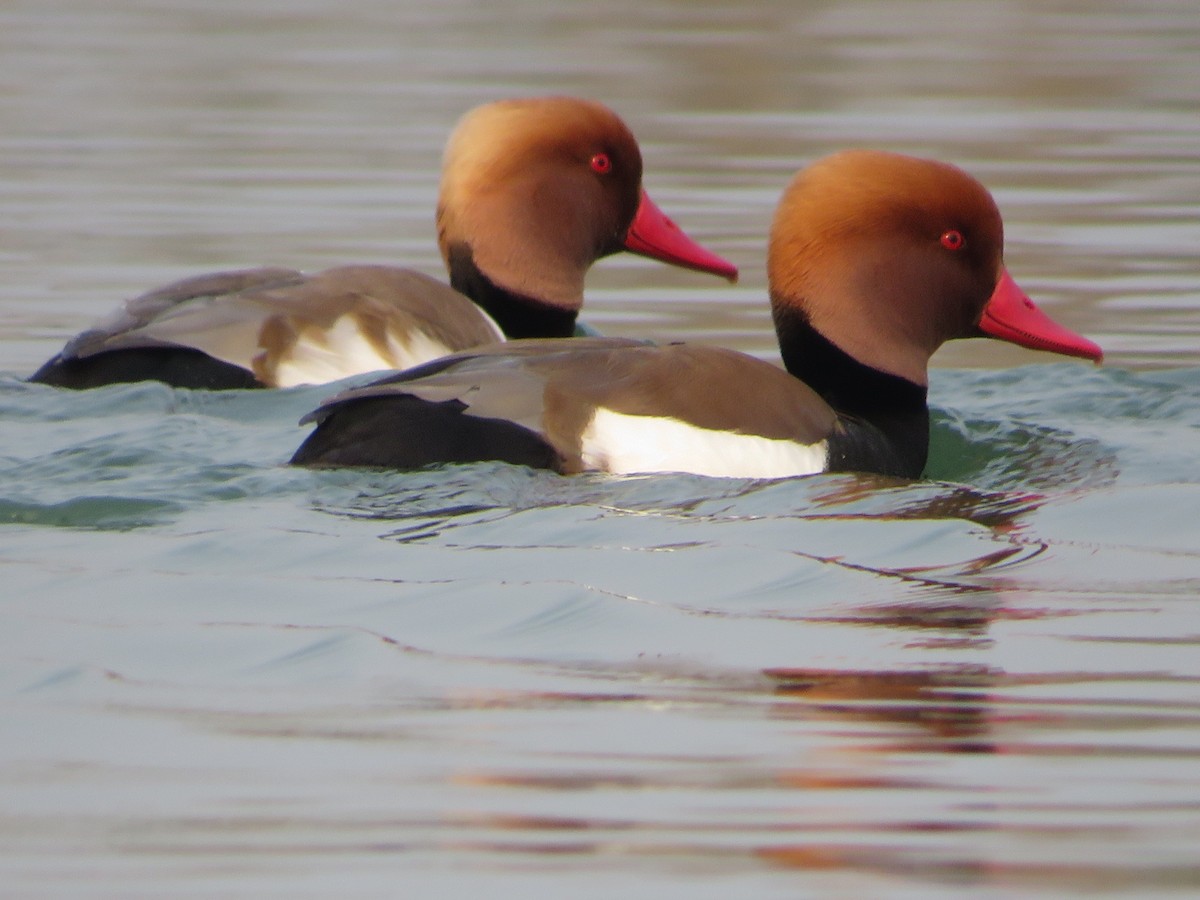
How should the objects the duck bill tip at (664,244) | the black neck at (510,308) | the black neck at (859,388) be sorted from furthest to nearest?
the duck bill tip at (664,244) → the black neck at (510,308) → the black neck at (859,388)

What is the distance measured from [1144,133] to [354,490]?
364 inches

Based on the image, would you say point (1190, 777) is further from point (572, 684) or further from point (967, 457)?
point (967, 457)

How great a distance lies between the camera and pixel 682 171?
1180 cm

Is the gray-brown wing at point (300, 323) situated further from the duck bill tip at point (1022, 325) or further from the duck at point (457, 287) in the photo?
the duck bill tip at point (1022, 325)

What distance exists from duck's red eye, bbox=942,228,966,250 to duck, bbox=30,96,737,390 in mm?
1479

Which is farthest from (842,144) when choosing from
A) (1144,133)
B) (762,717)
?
(762,717)

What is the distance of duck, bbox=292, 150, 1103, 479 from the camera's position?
4.90 metres

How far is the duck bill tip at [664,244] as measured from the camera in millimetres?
7320

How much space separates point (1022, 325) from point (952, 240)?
380 mm

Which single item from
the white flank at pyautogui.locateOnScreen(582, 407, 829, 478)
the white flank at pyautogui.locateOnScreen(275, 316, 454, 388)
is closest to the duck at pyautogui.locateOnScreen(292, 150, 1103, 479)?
the white flank at pyautogui.locateOnScreen(582, 407, 829, 478)

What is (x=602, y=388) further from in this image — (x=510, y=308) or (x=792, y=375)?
(x=510, y=308)

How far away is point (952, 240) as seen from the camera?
5.77m

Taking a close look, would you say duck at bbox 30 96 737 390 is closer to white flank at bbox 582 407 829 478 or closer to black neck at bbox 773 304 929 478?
black neck at bbox 773 304 929 478

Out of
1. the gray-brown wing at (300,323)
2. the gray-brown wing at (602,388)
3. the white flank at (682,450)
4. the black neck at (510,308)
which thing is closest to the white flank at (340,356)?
the gray-brown wing at (300,323)
